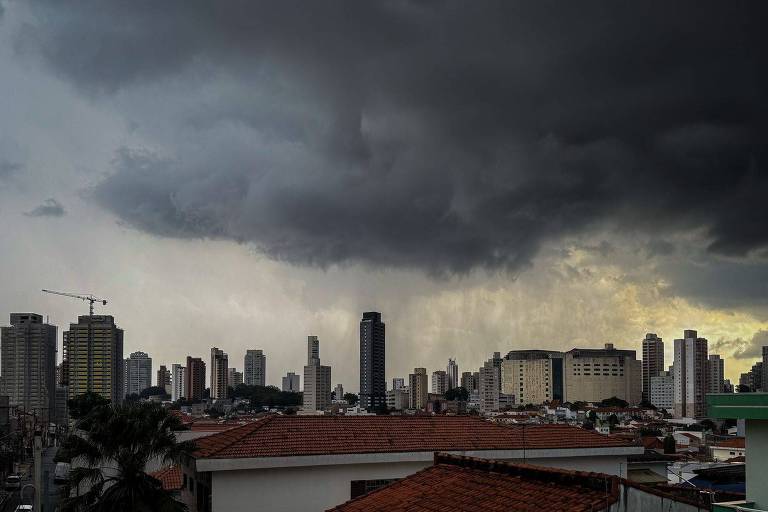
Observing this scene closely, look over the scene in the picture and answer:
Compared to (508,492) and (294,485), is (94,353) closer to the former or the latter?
(294,485)

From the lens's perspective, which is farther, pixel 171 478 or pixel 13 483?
pixel 13 483

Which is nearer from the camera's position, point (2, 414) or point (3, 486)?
point (3, 486)

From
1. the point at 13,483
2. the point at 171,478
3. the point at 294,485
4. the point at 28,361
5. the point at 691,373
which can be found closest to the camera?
the point at 294,485

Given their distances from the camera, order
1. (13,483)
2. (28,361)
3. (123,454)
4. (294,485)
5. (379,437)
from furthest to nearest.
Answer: (28,361) < (13,483) < (379,437) < (294,485) < (123,454)

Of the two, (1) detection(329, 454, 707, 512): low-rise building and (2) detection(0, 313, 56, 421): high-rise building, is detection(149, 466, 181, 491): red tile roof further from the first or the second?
(2) detection(0, 313, 56, 421): high-rise building

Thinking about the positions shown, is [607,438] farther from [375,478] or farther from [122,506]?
[122,506]

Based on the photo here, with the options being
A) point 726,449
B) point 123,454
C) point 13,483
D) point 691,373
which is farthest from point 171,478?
point 691,373

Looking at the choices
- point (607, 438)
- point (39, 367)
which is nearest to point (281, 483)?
point (607, 438)
